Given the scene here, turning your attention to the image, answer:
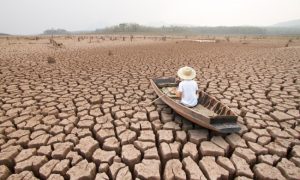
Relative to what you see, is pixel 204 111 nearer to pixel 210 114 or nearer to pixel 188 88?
pixel 210 114

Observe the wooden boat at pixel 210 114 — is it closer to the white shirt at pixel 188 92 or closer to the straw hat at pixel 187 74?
the white shirt at pixel 188 92

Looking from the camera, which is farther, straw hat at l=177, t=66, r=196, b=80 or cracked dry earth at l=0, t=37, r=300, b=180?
straw hat at l=177, t=66, r=196, b=80

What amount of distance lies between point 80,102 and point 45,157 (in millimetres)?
1976

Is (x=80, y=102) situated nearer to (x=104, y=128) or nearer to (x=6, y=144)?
(x=104, y=128)

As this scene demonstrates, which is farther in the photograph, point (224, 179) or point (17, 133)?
point (17, 133)

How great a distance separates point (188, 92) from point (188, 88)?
8 centimetres

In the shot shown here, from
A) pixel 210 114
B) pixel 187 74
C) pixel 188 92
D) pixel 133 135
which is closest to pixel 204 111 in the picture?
pixel 210 114

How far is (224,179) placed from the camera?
8.01ft

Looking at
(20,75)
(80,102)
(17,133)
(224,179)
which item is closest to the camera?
(224,179)

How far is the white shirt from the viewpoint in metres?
3.80

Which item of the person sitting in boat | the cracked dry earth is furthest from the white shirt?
the cracked dry earth

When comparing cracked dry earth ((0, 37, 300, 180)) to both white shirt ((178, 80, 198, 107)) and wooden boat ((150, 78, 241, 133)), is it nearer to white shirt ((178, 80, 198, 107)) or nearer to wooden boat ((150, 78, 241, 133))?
wooden boat ((150, 78, 241, 133))

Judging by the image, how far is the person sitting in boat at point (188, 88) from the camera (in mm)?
3809

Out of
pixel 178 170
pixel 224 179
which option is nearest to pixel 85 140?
pixel 178 170
